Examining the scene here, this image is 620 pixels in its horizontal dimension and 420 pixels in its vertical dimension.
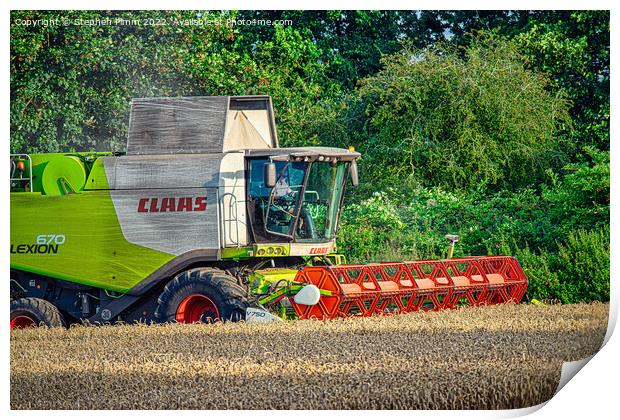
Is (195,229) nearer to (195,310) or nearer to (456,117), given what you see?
(195,310)

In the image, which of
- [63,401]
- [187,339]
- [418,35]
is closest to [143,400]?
[63,401]

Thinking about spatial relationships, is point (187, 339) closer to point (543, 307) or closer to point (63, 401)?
point (63, 401)

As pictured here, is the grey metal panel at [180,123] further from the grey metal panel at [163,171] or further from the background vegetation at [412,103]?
the background vegetation at [412,103]

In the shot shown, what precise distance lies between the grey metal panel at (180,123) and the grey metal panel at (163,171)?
0.15 meters

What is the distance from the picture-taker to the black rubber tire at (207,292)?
12938 millimetres

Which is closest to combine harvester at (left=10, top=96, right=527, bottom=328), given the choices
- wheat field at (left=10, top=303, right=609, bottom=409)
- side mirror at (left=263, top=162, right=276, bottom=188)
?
side mirror at (left=263, top=162, right=276, bottom=188)

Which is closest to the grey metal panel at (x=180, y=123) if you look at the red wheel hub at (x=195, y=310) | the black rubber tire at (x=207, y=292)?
the black rubber tire at (x=207, y=292)

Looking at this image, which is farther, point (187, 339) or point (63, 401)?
point (187, 339)

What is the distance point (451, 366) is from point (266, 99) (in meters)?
4.99

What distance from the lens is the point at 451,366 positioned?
10.2 meters

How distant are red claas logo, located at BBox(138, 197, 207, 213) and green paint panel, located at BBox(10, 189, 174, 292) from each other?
0.44 metres

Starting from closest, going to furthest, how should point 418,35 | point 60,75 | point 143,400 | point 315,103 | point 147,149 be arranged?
point 143,400 < point 147,149 < point 60,75 < point 418,35 < point 315,103

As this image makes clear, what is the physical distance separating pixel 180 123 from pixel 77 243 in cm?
197

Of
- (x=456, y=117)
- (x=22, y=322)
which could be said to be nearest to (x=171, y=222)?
(x=22, y=322)
